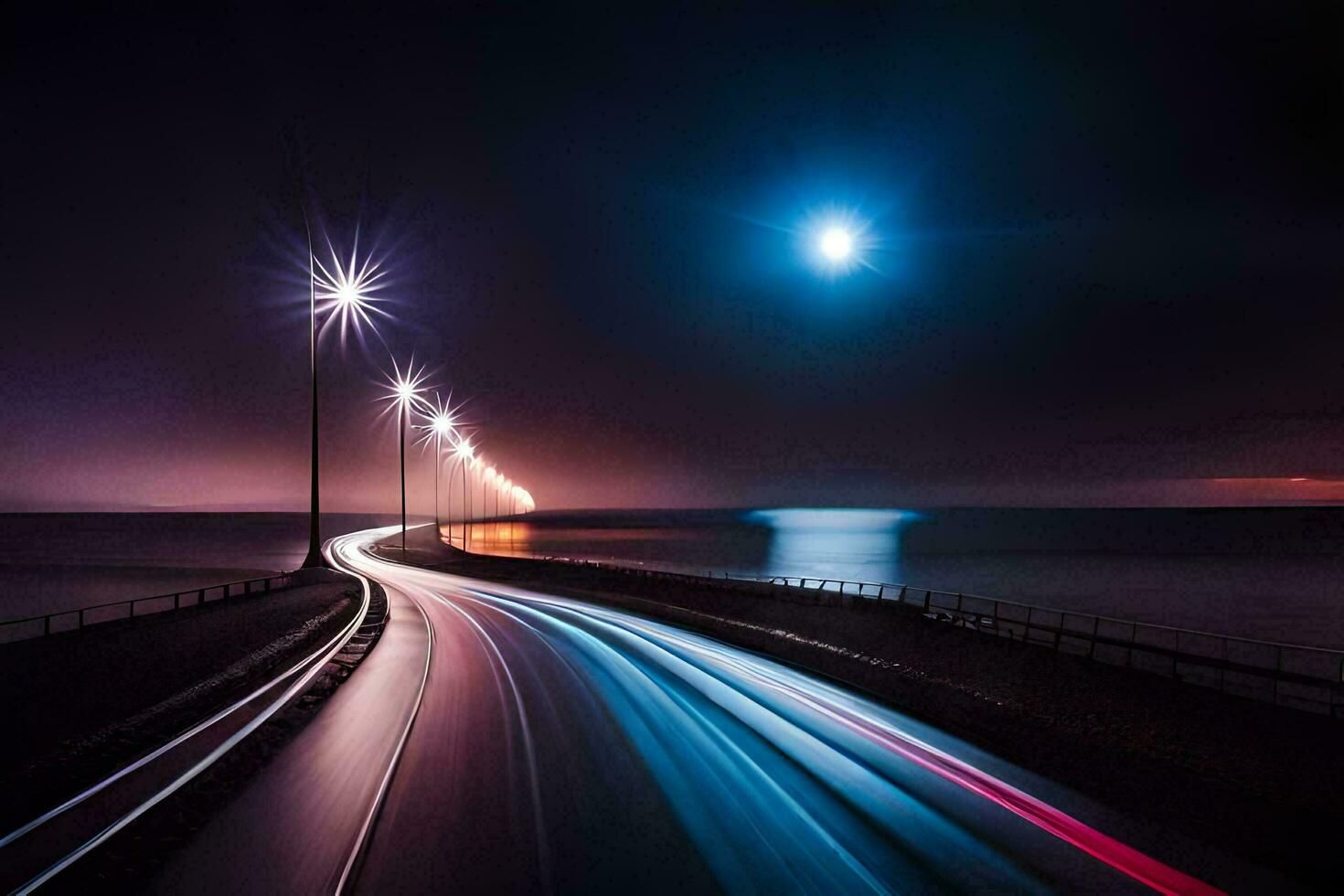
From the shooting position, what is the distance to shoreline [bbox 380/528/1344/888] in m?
7.25

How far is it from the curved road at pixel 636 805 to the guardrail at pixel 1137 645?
896 centimetres

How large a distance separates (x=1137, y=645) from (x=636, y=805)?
1480cm

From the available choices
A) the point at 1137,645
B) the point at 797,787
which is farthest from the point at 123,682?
the point at 1137,645

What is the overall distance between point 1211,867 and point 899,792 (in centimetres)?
274

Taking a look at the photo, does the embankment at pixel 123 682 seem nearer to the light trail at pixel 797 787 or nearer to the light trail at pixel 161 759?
the light trail at pixel 161 759

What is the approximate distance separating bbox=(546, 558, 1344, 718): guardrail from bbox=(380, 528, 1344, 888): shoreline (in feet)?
2.28

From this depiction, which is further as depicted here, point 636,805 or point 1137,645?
point 1137,645

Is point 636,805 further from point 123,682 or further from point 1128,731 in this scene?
point 123,682

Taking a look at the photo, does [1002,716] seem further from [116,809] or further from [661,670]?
[116,809]

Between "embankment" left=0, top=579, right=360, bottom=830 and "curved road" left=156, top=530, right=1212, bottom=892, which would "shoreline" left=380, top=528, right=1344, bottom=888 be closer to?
"curved road" left=156, top=530, right=1212, bottom=892

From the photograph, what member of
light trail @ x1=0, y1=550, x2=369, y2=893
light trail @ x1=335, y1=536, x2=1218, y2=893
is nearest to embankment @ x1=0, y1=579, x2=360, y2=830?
light trail @ x1=0, y1=550, x2=369, y2=893

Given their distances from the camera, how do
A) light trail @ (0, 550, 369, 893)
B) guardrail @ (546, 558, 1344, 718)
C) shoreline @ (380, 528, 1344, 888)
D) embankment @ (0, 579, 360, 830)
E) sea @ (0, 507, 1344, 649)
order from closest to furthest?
light trail @ (0, 550, 369, 893), shoreline @ (380, 528, 1344, 888), embankment @ (0, 579, 360, 830), guardrail @ (546, 558, 1344, 718), sea @ (0, 507, 1344, 649)

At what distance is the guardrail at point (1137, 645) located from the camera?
50.5 feet

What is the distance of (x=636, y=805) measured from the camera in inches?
282
